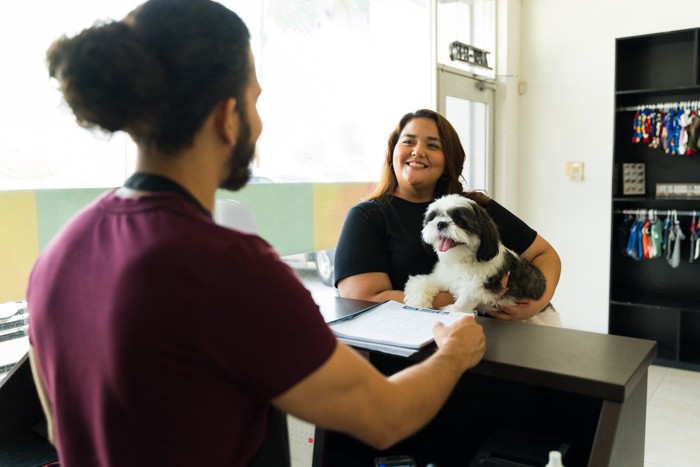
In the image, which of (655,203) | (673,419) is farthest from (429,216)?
(655,203)

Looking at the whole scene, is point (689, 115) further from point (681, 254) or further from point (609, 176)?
point (681, 254)

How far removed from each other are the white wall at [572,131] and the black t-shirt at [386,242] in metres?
2.84

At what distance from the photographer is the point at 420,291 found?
2014 millimetres

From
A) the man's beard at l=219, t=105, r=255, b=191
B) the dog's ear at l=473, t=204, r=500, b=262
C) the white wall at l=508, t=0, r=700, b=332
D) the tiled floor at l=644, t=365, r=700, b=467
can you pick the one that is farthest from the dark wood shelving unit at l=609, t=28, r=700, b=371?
the man's beard at l=219, t=105, r=255, b=191

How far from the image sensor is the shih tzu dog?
77.0 inches

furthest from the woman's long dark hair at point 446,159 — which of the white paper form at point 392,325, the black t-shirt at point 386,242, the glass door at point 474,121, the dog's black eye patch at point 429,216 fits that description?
the glass door at point 474,121

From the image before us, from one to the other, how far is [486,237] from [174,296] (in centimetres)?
150

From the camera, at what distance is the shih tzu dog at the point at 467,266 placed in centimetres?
196

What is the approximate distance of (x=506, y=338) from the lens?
3.93 ft

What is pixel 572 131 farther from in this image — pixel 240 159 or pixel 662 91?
pixel 240 159

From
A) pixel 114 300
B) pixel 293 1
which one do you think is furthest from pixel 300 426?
pixel 293 1

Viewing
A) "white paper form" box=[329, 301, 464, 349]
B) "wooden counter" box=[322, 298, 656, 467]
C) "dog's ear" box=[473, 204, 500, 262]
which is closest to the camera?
"wooden counter" box=[322, 298, 656, 467]

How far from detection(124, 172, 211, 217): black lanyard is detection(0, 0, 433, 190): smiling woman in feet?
2.45

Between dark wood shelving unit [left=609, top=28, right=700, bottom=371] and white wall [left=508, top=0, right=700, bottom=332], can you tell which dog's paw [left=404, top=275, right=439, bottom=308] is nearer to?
dark wood shelving unit [left=609, top=28, right=700, bottom=371]
